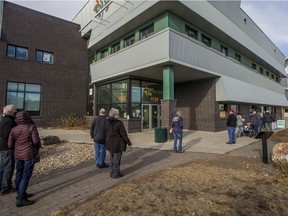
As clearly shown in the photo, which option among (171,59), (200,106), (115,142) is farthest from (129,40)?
(115,142)

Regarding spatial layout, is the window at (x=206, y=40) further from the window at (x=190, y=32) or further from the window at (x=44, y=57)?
the window at (x=44, y=57)

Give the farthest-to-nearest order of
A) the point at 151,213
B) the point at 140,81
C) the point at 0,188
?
1. the point at 140,81
2. the point at 0,188
3. the point at 151,213

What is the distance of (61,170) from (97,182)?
1774 millimetres

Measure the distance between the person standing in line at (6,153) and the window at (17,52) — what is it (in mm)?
15514

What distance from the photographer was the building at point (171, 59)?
38.6 feet

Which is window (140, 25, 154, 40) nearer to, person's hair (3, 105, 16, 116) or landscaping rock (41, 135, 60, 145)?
landscaping rock (41, 135, 60, 145)

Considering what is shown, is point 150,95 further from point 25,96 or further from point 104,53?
Answer: point 25,96

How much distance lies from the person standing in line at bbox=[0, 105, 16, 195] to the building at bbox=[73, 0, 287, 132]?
835cm

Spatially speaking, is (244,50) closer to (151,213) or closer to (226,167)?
(226,167)

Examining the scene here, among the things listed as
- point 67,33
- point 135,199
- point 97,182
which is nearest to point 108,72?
point 67,33

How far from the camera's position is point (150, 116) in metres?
15.8

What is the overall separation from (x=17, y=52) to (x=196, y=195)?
741 inches

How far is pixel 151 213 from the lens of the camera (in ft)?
10.5

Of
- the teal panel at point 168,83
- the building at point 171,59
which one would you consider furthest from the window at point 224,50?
the teal panel at point 168,83
